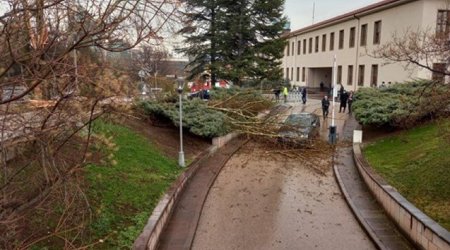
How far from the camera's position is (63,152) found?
5.68m

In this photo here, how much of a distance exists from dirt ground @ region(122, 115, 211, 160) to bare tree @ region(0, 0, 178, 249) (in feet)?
37.9

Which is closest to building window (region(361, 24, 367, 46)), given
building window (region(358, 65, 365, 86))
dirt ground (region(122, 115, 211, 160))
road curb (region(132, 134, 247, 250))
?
building window (region(358, 65, 365, 86))

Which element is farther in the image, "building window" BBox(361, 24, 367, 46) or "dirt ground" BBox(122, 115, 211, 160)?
"building window" BBox(361, 24, 367, 46)

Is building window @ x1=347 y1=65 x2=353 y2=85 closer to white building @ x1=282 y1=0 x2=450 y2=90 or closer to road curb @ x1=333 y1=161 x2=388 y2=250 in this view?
white building @ x1=282 y1=0 x2=450 y2=90

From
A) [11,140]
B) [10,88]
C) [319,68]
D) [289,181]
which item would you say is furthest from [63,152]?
[319,68]

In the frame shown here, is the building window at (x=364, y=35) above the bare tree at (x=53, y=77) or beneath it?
above

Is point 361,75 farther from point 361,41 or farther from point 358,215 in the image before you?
point 358,215

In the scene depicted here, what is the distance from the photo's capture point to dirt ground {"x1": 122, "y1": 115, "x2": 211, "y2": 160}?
17.2m

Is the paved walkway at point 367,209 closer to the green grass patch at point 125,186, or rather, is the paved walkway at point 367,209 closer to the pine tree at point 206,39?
the green grass patch at point 125,186

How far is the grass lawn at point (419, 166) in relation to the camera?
10.3 metres

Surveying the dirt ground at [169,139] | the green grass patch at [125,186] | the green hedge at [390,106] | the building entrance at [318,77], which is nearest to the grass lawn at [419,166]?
the green hedge at [390,106]

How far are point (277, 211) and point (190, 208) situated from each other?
245 cm

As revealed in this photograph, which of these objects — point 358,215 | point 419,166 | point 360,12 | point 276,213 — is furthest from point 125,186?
point 360,12

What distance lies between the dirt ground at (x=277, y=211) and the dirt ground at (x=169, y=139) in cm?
204
